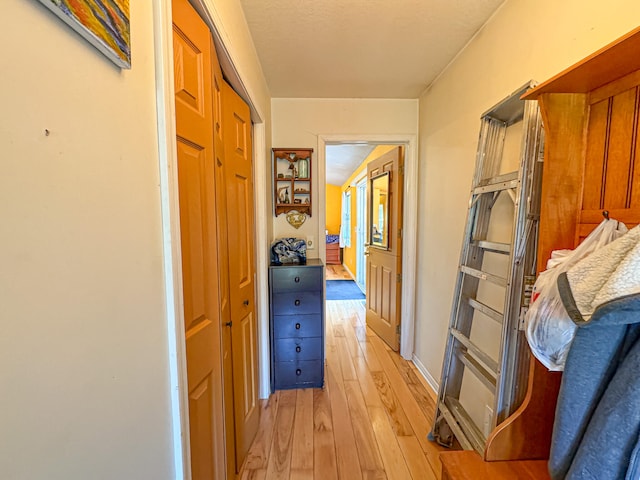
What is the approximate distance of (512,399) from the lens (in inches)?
46.0

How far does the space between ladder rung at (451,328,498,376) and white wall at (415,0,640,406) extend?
0.49 meters

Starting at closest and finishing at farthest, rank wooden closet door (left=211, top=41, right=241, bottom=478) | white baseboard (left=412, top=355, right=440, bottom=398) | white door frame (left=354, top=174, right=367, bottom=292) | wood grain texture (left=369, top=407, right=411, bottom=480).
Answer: wooden closet door (left=211, top=41, right=241, bottom=478), wood grain texture (left=369, top=407, right=411, bottom=480), white baseboard (left=412, top=355, right=440, bottom=398), white door frame (left=354, top=174, right=367, bottom=292)

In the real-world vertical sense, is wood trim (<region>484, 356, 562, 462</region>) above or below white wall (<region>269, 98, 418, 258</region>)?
below

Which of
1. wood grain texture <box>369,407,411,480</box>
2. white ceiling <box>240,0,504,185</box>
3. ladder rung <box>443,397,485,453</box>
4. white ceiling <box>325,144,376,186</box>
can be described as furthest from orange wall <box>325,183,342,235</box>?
ladder rung <box>443,397,485,453</box>

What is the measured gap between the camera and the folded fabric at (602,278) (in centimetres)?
61

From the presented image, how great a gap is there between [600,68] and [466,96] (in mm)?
1161

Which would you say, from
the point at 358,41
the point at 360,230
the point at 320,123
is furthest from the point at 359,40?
the point at 360,230

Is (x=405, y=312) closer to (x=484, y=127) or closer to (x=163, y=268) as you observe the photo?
(x=484, y=127)

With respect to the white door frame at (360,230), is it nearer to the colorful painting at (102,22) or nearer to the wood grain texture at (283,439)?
the wood grain texture at (283,439)

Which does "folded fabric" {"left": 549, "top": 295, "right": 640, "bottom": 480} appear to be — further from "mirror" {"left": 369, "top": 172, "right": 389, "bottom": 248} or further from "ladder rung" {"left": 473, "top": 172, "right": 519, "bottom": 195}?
"mirror" {"left": 369, "top": 172, "right": 389, "bottom": 248}

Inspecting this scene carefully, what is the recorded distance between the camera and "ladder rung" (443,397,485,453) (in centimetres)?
131

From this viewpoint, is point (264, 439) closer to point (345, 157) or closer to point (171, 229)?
point (171, 229)

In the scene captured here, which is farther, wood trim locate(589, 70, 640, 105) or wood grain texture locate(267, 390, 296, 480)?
wood grain texture locate(267, 390, 296, 480)

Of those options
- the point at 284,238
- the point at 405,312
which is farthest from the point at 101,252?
the point at 405,312
